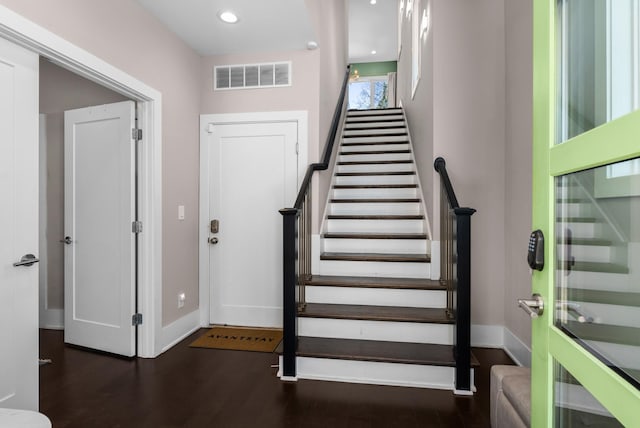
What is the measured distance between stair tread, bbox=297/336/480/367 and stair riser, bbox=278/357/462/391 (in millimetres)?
53

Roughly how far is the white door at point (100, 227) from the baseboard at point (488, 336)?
9.26 feet

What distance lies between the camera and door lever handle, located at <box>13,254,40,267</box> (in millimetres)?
1790

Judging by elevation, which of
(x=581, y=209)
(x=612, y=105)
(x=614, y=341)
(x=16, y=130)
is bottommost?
(x=614, y=341)

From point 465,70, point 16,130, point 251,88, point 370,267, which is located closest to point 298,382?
point 370,267

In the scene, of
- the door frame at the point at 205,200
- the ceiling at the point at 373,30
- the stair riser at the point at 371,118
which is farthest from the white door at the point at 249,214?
the ceiling at the point at 373,30

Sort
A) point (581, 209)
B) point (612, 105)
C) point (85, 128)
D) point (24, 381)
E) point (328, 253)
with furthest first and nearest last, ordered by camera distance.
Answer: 1. point (328, 253)
2. point (85, 128)
3. point (24, 381)
4. point (581, 209)
5. point (612, 105)

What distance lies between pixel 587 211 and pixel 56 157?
4.15 m

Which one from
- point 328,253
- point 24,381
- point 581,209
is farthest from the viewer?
point 328,253

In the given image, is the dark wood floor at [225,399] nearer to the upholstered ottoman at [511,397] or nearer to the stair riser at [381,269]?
the upholstered ottoman at [511,397]

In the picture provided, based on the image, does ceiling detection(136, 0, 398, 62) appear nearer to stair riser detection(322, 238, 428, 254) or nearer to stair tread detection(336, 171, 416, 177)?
stair tread detection(336, 171, 416, 177)

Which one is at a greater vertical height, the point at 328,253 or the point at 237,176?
the point at 237,176

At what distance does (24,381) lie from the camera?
1.83m

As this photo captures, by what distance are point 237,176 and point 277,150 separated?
48cm

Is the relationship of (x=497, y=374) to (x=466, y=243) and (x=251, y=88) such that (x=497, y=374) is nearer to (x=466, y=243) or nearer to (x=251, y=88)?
(x=466, y=243)
